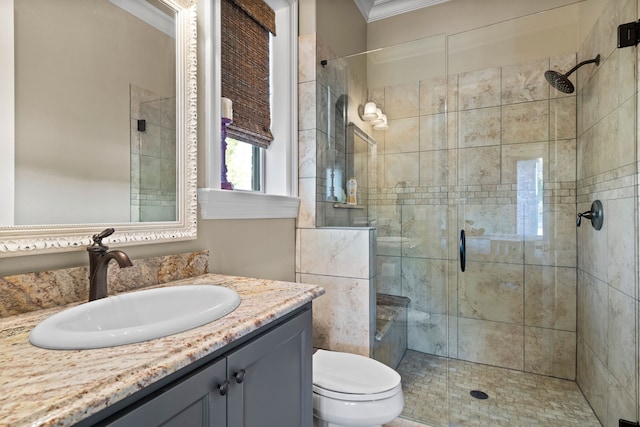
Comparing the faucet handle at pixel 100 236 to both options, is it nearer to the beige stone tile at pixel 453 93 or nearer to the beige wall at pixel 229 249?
the beige wall at pixel 229 249

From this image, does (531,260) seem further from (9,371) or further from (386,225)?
(9,371)

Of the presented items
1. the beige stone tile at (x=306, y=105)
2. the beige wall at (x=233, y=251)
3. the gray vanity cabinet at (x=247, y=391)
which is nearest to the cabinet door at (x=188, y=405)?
the gray vanity cabinet at (x=247, y=391)

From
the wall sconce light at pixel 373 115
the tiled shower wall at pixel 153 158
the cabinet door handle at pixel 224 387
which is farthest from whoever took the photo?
the wall sconce light at pixel 373 115

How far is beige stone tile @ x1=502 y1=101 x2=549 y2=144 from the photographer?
2.22m

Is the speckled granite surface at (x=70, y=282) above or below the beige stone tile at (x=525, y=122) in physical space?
below

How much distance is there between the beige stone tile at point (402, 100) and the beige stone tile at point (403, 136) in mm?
44

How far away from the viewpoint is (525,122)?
227 cm

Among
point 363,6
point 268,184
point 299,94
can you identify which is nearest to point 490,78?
point 363,6

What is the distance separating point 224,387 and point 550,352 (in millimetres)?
2426

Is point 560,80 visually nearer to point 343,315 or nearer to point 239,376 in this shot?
point 343,315

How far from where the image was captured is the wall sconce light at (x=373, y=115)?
7.20ft

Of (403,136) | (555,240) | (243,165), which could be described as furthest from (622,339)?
(243,165)

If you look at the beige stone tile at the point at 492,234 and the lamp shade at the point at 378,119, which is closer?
the lamp shade at the point at 378,119

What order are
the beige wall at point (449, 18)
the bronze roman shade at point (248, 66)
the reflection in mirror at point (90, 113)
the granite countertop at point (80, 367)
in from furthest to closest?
the beige wall at point (449, 18), the bronze roman shade at point (248, 66), the reflection in mirror at point (90, 113), the granite countertop at point (80, 367)
